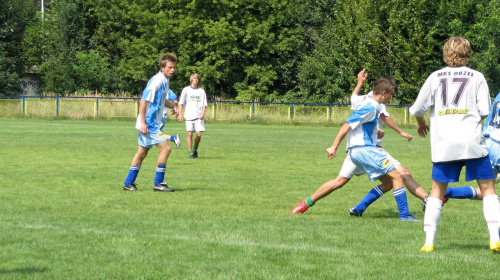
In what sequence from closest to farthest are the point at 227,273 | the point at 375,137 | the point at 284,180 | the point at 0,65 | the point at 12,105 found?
the point at 227,273 → the point at 375,137 → the point at 284,180 → the point at 12,105 → the point at 0,65

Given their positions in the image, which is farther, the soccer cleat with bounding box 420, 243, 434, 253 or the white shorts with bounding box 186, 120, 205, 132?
the white shorts with bounding box 186, 120, 205, 132

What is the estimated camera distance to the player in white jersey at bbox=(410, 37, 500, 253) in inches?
251

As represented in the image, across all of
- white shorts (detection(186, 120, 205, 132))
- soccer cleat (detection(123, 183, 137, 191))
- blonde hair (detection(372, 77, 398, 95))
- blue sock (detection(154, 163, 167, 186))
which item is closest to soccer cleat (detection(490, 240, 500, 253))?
blonde hair (detection(372, 77, 398, 95))

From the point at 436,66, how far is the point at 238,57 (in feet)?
53.3

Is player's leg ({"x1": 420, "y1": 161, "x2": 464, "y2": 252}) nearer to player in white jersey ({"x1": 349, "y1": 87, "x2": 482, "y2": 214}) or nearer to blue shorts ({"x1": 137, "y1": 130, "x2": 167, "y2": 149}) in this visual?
player in white jersey ({"x1": 349, "y1": 87, "x2": 482, "y2": 214})

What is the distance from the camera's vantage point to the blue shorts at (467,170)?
646 centimetres

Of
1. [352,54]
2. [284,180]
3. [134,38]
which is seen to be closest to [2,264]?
[284,180]

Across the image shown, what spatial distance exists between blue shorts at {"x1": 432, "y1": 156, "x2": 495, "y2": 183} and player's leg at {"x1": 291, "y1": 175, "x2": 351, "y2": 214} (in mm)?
2386

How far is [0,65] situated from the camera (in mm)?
56562

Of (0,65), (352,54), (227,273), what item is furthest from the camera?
(0,65)

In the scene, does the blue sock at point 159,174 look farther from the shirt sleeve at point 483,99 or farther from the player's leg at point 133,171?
the shirt sleeve at point 483,99

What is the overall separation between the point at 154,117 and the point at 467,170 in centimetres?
578

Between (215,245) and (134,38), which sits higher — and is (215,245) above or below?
below

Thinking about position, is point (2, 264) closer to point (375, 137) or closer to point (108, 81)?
point (375, 137)
